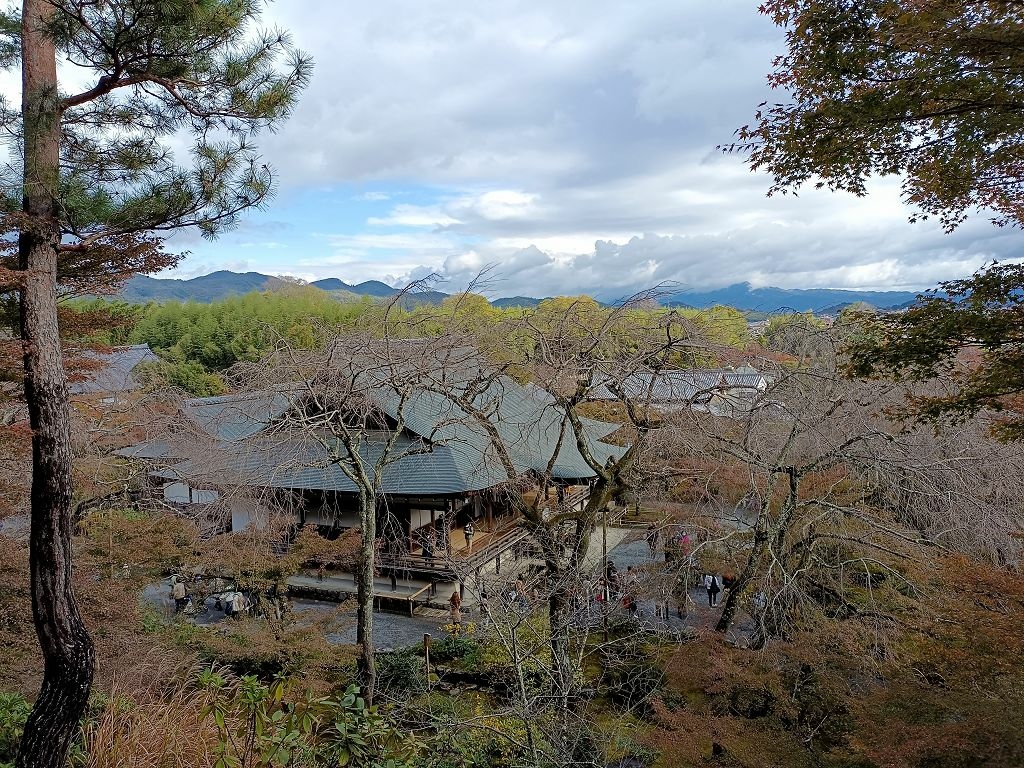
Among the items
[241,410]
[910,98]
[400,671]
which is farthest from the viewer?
[400,671]

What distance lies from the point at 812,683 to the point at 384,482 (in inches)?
394

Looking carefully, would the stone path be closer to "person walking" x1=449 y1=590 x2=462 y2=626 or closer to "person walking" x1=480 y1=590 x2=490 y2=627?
"person walking" x1=449 y1=590 x2=462 y2=626

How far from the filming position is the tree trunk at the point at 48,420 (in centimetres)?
467

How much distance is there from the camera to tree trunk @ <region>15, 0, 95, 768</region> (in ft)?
15.3

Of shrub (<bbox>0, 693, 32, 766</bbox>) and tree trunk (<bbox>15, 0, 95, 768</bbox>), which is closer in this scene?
tree trunk (<bbox>15, 0, 95, 768</bbox>)

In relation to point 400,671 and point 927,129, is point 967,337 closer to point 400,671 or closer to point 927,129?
point 927,129

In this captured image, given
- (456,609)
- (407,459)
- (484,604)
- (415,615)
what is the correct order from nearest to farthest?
(484,604)
(456,609)
(415,615)
(407,459)

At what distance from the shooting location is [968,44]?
3461 millimetres

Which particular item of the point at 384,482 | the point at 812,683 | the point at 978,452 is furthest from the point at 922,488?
the point at 384,482

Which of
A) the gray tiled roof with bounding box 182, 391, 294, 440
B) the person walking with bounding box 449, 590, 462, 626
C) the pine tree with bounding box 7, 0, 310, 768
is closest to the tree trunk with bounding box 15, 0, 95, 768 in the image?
the pine tree with bounding box 7, 0, 310, 768

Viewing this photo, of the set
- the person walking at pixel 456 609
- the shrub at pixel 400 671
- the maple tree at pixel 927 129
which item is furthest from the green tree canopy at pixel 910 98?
the person walking at pixel 456 609

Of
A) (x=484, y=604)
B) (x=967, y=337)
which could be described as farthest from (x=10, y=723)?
(x=967, y=337)

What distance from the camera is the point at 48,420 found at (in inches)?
192

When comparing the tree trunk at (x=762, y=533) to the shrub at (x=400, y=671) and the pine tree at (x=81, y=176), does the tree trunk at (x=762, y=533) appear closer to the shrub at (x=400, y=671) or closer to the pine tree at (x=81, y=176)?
the shrub at (x=400, y=671)
